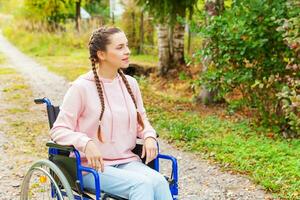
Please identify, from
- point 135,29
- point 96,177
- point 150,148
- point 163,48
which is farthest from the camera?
point 135,29

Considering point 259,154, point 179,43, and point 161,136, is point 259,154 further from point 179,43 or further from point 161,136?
point 179,43

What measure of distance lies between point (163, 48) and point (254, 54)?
5.69 meters

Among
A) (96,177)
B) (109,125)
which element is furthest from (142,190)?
(109,125)

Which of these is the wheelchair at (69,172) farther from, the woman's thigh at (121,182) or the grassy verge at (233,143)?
the grassy verge at (233,143)

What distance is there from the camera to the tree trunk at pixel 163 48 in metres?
12.2

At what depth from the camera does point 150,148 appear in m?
3.22

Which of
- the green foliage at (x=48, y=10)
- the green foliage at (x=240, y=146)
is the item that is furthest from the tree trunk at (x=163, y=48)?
the green foliage at (x=48, y=10)

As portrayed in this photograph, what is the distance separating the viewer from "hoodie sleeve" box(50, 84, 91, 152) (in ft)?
9.88

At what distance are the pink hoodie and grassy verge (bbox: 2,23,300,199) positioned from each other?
1955 millimetres

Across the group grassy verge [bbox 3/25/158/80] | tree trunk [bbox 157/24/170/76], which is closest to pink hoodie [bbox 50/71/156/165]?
tree trunk [bbox 157/24/170/76]

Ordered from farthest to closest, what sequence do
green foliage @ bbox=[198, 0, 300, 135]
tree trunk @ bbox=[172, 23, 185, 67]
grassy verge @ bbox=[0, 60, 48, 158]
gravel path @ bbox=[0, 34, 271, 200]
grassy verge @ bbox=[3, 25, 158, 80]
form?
grassy verge @ bbox=[3, 25, 158, 80], tree trunk @ bbox=[172, 23, 185, 67], green foliage @ bbox=[198, 0, 300, 135], grassy verge @ bbox=[0, 60, 48, 158], gravel path @ bbox=[0, 34, 271, 200]

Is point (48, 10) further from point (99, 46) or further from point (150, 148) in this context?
point (150, 148)

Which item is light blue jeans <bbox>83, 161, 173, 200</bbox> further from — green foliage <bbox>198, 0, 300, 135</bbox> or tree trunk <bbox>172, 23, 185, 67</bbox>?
tree trunk <bbox>172, 23, 185, 67</bbox>

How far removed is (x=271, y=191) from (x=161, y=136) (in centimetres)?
244
